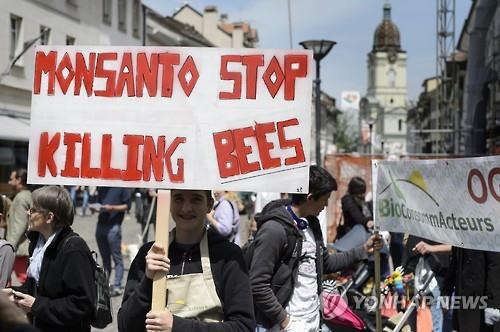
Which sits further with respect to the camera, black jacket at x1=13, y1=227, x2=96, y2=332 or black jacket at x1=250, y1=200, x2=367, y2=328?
black jacket at x1=250, y1=200, x2=367, y2=328

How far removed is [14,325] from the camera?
1.46 metres

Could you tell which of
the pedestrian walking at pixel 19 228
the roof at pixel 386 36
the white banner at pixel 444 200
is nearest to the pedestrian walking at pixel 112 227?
the pedestrian walking at pixel 19 228

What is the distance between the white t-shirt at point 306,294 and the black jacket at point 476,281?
1.44 m

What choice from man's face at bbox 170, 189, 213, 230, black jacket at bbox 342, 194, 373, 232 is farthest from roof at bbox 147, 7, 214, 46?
man's face at bbox 170, 189, 213, 230

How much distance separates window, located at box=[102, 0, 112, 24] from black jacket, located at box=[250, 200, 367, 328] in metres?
30.2

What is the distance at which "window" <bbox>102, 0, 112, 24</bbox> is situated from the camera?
1294 inches

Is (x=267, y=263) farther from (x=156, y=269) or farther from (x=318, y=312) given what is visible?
(x=156, y=269)

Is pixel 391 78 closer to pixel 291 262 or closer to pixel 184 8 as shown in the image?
pixel 184 8

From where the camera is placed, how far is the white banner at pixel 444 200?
4453 millimetres

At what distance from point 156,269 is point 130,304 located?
24 cm

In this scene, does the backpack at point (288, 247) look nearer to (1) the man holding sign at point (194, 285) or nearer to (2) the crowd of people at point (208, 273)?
(2) the crowd of people at point (208, 273)

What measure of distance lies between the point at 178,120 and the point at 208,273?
2.21ft

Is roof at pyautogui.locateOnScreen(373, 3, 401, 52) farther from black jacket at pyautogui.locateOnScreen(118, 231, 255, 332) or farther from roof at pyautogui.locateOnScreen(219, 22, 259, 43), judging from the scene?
black jacket at pyautogui.locateOnScreen(118, 231, 255, 332)

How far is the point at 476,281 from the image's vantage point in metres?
4.99
